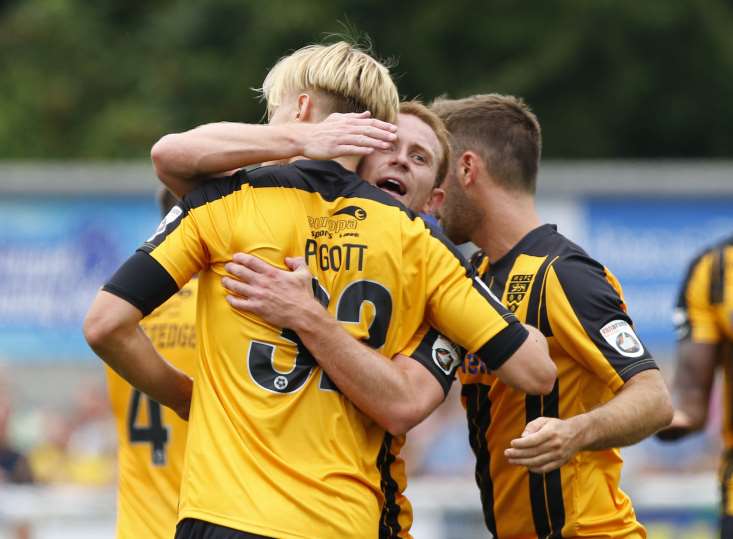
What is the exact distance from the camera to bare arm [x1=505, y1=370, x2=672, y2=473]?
415cm

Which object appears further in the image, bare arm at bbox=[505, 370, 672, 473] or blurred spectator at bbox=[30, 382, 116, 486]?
blurred spectator at bbox=[30, 382, 116, 486]

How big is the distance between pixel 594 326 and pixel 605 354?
101 mm

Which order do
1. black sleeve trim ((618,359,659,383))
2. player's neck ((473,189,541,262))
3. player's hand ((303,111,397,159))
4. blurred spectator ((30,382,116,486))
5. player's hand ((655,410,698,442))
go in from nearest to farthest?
1. player's hand ((303,111,397,159))
2. black sleeve trim ((618,359,659,383))
3. player's neck ((473,189,541,262))
4. player's hand ((655,410,698,442))
5. blurred spectator ((30,382,116,486))

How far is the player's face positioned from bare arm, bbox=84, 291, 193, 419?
3.20 feet

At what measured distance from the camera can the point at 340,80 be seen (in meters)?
4.37

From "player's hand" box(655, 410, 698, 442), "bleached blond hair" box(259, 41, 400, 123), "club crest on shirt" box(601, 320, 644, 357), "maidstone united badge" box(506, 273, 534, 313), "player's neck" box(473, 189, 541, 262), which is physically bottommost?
"player's hand" box(655, 410, 698, 442)

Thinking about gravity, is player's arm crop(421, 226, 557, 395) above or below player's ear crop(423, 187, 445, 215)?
below

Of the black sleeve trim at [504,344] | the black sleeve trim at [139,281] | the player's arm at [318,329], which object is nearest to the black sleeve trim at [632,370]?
the black sleeve trim at [504,344]

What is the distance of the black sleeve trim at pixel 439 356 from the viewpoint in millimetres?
4293

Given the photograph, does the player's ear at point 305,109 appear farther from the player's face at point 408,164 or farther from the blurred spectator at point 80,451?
the blurred spectator at point 80,451

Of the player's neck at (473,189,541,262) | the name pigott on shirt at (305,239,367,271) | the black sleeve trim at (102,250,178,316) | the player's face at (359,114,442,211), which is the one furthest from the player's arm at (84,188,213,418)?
the player's neck at (473,189,541,262)

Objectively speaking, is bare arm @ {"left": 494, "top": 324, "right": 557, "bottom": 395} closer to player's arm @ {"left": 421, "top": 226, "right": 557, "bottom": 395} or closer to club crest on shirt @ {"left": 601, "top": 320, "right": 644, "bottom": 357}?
player's arm @ {"left": 421, "top": 226, "right": 557, "bottom": 395}

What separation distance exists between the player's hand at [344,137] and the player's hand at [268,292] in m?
0.39

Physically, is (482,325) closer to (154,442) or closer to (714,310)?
(154,442)
